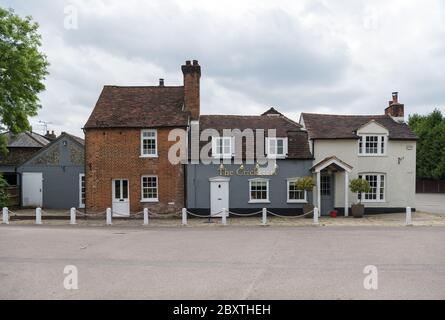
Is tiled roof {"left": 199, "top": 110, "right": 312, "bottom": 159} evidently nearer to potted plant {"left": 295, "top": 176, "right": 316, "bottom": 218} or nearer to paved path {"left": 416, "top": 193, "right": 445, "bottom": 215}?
potted plant {"left": 295, "top": 176, "right": 316, "bottom": 218}

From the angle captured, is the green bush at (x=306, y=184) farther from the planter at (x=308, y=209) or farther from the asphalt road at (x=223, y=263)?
the asphalt road at (x=223, y=263)

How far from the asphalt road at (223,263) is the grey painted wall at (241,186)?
622cm

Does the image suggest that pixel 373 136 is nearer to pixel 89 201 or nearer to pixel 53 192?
pixel 89 201

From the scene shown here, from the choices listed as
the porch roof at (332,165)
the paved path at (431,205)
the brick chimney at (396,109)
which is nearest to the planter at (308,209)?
the porch roof at (332,165)

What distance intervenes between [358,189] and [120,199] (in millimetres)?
14385

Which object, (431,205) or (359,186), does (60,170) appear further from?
(431,205)

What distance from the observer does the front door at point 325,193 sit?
24047mm

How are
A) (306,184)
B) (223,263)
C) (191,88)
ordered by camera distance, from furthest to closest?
(191,88)
(306,184)
(223,263)

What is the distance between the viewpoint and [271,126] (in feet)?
83.8

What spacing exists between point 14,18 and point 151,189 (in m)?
15.6

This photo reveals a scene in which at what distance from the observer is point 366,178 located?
25.1 metres

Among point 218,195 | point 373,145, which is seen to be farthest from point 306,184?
point 373,145

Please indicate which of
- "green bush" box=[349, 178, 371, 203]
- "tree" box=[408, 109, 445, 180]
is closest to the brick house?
"green bush" box=[349, 178, 371, 203]
